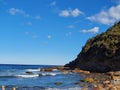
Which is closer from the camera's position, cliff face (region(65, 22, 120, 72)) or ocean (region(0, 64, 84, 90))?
ocean (region(0, 64, 84, 90))

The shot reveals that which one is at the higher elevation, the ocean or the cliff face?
the cliff face

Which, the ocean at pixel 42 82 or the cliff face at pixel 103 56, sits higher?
the cliff face at pixel 103 56

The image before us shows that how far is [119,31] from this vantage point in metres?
99.4

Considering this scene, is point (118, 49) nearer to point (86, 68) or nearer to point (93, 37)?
point (86, 68)

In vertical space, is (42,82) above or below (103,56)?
below

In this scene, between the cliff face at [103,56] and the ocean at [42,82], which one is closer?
the ocean at [42,82]

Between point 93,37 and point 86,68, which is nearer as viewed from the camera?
point 86,68

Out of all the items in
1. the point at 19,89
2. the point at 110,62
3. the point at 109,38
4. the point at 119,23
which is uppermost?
the point at 119,23

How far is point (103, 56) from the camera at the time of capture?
88.2m

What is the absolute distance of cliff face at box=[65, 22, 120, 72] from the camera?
8281cm

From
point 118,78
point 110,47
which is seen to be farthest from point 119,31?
point 118,78

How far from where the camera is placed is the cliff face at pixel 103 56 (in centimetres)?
8281

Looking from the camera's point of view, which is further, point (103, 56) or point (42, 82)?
point (103, 56)

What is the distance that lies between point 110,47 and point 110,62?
5966 millimetres
